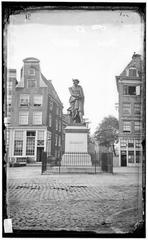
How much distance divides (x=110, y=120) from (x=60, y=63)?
0.77 meters

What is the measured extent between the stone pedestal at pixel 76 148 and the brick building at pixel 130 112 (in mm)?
365

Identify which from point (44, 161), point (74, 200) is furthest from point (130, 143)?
point (44, 161)

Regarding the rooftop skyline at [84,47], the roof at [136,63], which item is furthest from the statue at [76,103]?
the roof at [136,63]

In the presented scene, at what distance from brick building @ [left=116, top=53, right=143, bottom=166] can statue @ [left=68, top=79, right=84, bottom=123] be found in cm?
40

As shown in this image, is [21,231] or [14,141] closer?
[21,231]

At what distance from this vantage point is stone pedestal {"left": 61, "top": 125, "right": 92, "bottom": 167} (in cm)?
257

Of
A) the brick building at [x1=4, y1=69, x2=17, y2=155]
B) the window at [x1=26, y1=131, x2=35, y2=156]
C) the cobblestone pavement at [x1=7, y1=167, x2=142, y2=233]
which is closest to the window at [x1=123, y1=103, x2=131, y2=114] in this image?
the cobblestone pavement at [x1=7, y1=167, x2=142, y2=233]

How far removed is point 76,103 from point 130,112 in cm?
54

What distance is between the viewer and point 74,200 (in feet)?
7.73

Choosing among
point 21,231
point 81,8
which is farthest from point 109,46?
point 21,231

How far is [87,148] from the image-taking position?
267 cm

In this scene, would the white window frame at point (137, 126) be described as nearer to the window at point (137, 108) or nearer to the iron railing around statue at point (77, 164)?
the window at point (137, 108)

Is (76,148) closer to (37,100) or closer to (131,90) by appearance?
(37,100)

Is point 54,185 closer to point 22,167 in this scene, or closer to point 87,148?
point 22,167
